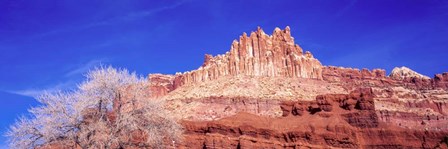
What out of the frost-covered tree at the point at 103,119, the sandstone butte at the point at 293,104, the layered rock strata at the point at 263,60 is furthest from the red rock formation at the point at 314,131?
the layered rock strata at the point at 263,60

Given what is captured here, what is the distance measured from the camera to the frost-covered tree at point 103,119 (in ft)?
74.3

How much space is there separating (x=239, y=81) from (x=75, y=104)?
400 feet

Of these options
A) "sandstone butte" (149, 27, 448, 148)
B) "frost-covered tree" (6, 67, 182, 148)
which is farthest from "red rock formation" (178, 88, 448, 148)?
"frost-covered tree" (6, 67, 182, 148)

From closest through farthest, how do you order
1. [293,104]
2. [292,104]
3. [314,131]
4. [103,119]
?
[103,119]
[314,131]
[293,104]
[292,104]

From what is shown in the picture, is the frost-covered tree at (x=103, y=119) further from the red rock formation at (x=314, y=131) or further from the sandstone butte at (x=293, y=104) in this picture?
the red rock formation at (x=314, y=131)

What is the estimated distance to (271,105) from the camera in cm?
12762

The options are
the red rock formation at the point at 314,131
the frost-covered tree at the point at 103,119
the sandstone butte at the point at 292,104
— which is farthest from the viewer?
the sandstone butte at the point at 292,104

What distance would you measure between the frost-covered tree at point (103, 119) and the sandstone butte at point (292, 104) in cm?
48

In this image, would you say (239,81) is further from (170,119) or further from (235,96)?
(170,119)

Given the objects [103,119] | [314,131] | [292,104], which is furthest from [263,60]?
[103,119]

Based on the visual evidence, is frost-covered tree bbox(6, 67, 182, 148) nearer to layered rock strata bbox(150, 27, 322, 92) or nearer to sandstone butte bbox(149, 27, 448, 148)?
sandstone butte bbox(149, 27, 448, 148)

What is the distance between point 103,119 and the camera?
23578 mm

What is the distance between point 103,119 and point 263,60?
138 metres

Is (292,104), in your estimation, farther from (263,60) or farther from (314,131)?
(263,60)
